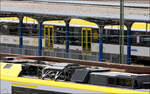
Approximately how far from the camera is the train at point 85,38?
34.4 meters

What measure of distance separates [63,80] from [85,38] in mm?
22332

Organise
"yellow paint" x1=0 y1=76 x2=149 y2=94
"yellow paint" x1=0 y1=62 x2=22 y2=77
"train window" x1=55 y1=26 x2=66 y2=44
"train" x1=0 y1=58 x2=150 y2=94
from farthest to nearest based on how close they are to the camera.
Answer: "train window" x1=55 y1=26 x2=66 y2=44 < "yellow paint" x1=0 y1=62 x2=22 y2=77 < "train" x1=0 y1=58 x2=150 y2=94 < "yellow paint" x1=0 y1=76 x2=149 y2=94

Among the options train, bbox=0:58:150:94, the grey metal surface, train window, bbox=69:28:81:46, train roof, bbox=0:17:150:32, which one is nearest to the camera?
train, bbox=0:58:150:94

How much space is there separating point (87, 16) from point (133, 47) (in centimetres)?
567

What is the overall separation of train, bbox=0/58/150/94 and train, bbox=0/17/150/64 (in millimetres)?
18920

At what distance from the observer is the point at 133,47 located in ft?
114

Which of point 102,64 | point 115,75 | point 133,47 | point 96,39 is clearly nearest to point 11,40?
point 96,39

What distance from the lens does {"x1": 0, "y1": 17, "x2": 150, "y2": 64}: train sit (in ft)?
113

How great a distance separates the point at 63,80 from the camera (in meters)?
14.2

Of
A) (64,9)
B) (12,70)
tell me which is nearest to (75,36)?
(64,9)

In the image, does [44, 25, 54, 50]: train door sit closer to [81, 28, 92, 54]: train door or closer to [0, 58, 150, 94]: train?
[81, 28, 92, 54]: train door

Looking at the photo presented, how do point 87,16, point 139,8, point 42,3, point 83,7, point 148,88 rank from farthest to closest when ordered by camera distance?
point 42,3
point 83,7
point 139,8
point 87,16
point 148,88

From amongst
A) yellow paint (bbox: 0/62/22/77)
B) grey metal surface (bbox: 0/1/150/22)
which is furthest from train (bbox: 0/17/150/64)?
yellow paint (bbox: 0/62/22/77)

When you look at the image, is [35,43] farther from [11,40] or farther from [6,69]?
[6,69]
